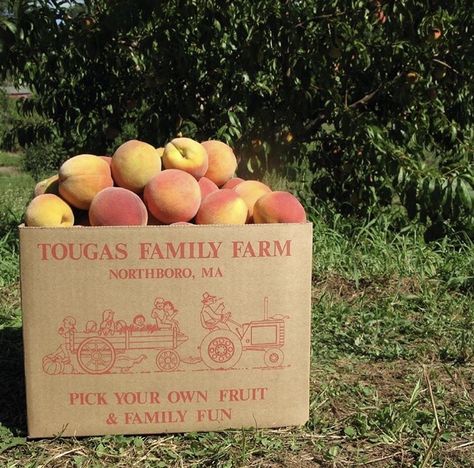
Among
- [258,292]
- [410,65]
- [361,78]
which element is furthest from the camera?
[361,78]

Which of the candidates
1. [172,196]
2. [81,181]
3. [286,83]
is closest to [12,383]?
[81,181]

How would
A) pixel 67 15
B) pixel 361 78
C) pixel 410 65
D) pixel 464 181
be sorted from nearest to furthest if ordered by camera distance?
pixel 464 181 < pixel 67 15 < pixel 410 65 < pixel 361 78

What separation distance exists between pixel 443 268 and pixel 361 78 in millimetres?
1443

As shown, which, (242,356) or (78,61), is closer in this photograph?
(242,356)

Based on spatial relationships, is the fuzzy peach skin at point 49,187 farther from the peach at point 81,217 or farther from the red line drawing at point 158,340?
the red line drawing at point 158,340

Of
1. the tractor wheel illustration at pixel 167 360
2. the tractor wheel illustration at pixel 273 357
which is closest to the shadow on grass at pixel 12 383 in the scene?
the tractor wheel illustration at pixel 167 360

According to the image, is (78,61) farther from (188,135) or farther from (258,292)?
(258,292)

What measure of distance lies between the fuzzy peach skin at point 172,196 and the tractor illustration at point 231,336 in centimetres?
23

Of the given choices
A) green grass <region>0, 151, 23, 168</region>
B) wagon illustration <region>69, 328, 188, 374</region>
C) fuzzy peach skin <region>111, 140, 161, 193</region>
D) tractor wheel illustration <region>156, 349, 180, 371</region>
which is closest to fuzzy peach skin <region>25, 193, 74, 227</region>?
fuzzy peach skin <region>111, 140, 161, 193</region>

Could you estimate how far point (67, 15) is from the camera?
134 inches

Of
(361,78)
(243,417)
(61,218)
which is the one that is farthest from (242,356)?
(361,78)

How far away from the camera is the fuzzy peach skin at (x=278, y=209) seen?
174 cm

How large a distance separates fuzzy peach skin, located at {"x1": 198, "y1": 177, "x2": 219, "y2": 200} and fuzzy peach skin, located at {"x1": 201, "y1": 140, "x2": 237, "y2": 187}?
0.06m

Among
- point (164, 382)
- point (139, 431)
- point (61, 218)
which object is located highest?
point (61, 218)
